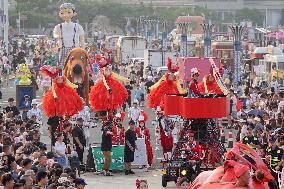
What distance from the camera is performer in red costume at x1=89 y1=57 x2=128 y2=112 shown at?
2938 cm

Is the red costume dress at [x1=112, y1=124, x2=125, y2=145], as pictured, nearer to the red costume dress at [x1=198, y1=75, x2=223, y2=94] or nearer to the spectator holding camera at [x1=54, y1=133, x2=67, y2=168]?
the red costume dress at [x1=198, y1=75, x2=223, y2=94]

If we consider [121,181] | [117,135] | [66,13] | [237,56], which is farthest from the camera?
[237,56]

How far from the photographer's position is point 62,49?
3834cm

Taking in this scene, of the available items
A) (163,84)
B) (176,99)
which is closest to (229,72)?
(163,84)

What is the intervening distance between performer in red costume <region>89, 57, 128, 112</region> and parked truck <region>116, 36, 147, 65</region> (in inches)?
1552

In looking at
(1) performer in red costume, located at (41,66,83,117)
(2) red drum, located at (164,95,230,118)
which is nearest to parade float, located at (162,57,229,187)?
(2) red drum, located at (164,95,230,118)

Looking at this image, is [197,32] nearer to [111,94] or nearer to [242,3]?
[242,3]

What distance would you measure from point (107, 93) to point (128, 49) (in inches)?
1631

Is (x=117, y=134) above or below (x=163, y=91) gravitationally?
below

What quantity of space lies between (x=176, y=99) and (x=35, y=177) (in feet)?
24.4

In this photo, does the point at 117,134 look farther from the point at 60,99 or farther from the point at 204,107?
the point at 204,107

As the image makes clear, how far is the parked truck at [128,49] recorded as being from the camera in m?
69.9

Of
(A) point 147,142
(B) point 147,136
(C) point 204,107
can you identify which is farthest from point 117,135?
(C) point 204,107

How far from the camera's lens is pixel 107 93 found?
2941cm
